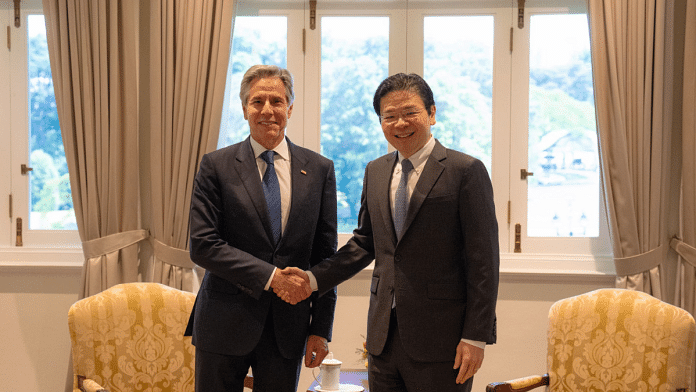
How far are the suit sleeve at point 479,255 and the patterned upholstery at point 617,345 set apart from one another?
929mm

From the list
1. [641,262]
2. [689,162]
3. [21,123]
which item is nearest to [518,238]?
[641,262]

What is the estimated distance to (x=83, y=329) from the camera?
8.54 ft

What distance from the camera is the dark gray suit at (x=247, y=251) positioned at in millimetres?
2045

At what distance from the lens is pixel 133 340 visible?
8.79 ft

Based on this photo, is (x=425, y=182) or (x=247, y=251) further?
(x=247, y=251)

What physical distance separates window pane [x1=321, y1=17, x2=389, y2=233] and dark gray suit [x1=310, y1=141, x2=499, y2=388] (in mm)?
1788

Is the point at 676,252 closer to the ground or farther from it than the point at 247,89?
closer to the ground

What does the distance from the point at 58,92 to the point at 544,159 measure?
2.81m

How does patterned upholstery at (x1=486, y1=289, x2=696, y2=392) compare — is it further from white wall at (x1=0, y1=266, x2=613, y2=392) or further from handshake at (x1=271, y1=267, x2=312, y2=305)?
handshake at (x1=271, y1=267, x2=312, y2=305)

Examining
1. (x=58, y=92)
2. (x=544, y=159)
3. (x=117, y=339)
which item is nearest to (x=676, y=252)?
(x=544, y=159)

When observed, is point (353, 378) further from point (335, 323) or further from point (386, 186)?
point (386, 186)

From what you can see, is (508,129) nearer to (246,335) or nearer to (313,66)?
(313,66)

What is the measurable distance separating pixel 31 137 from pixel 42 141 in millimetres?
74

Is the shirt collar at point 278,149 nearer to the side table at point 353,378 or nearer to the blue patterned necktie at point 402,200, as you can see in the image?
the blue patterned necktie at point 402,200
